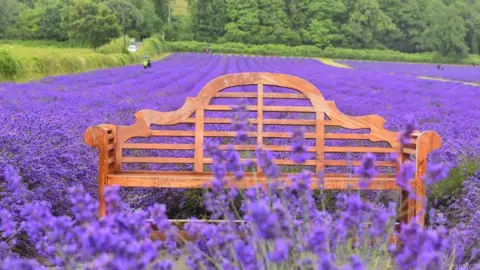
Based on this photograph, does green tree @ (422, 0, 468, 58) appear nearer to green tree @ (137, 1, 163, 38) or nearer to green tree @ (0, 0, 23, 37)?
green tree @ (137, 1, 163, 38)

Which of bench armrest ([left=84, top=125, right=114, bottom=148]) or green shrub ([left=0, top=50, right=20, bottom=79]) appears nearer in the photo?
bench armrest ([left=84, top=125, right=114, bottom=148])

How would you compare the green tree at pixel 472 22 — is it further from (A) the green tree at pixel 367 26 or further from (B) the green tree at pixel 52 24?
(B) the green tree at pixel 52 24

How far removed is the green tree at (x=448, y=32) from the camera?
60.4 metres

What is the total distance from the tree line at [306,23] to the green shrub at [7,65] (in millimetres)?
40452

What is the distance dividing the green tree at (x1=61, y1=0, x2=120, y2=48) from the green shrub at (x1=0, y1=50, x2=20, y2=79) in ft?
104

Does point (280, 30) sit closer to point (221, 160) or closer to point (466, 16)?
point (466, 16)

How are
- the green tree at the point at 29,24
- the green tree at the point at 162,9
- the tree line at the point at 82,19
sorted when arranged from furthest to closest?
1. the green tree at the point at 162,9
2. the green tree at the point at 29,24
3. the tree line at the point at 82,19

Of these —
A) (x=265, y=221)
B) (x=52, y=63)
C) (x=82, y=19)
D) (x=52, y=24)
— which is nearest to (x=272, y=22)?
(x=82, y=19)

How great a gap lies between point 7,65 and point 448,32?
49297mm

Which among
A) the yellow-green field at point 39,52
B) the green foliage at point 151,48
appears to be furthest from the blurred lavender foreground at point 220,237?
the green foliage at point 151,48

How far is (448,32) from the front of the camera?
60.2 metres

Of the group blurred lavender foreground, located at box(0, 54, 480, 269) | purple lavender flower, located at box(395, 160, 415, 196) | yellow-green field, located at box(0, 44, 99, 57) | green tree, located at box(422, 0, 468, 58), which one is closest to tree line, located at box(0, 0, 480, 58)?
green tree, located at box(422, 0, 468, 58)

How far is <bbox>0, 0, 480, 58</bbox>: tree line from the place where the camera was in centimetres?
6134

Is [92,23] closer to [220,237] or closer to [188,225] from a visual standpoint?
[188,225]
